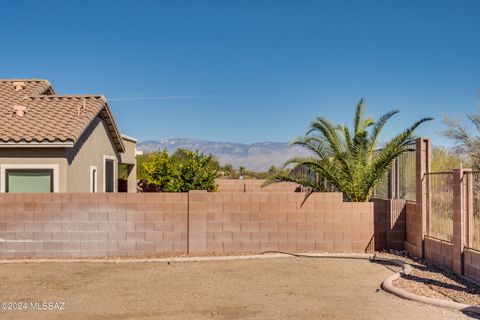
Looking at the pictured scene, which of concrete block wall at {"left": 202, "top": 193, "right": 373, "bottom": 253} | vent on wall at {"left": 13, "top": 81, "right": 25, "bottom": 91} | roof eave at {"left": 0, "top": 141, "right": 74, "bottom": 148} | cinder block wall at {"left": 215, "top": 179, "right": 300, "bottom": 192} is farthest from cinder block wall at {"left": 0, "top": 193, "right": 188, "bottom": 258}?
cinder block wall at {"left": 215, "top": 179, "right": 300, "bottom": 192}

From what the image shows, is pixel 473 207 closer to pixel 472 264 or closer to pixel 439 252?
pixel 472 264

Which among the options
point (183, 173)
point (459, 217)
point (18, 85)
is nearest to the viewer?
point (459, 217)

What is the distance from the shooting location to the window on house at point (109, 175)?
2172cm

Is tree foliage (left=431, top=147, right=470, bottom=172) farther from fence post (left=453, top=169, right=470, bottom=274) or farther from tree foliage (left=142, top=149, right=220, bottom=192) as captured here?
fence post (left=453, top=169, right=470, bottom=274)

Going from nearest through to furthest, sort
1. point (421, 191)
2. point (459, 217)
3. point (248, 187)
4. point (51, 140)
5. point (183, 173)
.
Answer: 1. point (459, 217)
2. point (421, 191)
3. point (51, 140)
4. point (183, 173)
5. point (248, 187)

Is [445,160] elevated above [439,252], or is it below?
above

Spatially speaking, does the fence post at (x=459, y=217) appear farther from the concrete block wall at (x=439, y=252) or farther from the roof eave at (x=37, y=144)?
the roof eave at (x=37, y=144)

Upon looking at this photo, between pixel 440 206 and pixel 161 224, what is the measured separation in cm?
697

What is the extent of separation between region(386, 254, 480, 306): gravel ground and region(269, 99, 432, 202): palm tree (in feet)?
12.7

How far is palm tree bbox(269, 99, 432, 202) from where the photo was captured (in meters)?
15.9

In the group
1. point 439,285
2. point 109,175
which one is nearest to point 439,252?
point 439,285

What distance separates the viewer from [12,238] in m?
14.6

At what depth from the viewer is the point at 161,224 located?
1477 cm

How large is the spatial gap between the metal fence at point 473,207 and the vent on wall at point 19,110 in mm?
13370
